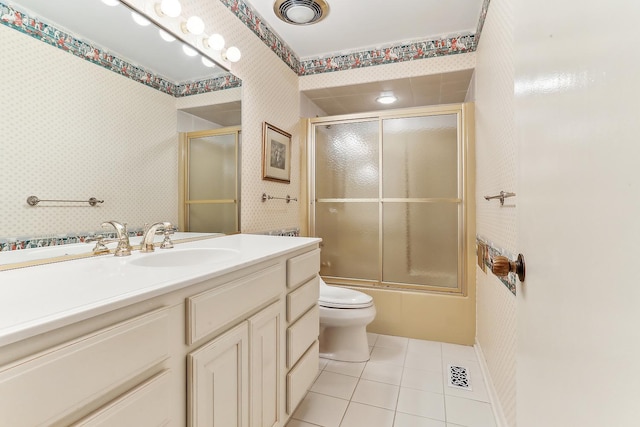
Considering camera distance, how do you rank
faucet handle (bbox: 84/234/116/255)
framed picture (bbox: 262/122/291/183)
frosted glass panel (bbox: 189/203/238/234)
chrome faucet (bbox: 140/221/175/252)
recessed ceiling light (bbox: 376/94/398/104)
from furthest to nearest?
recessed ceiling light (bbox: 376/94/398/104) → framed picture (bbox: 262/122/291/183) → frosted glass panel (bbox: 189/203/238/234) → chrome faucet (bbox: 140/221/175/252) → faucet handle (bbox: 84/234/116/255)

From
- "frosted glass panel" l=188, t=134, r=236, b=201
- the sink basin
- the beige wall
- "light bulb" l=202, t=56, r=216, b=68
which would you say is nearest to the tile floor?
the beige wall

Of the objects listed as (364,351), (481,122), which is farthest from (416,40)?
(364,351)

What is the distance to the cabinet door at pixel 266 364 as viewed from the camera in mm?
1076

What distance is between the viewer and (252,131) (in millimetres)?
2049

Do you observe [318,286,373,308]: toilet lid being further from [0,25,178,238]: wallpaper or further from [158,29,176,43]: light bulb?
[158,29,176,43]: light bulb

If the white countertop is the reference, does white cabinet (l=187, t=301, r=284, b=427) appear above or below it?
below

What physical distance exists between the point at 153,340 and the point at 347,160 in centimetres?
228

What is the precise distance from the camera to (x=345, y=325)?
2.05 metres

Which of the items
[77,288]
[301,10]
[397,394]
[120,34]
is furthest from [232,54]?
[397,394]

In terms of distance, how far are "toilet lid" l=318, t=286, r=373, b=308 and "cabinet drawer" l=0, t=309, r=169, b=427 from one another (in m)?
1.44

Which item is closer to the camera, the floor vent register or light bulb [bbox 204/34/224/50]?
light bulb [bbox 204/34/224/50]

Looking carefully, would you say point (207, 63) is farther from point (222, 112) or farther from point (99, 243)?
point (99, 243)

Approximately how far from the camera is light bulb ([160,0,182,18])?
4.58ft

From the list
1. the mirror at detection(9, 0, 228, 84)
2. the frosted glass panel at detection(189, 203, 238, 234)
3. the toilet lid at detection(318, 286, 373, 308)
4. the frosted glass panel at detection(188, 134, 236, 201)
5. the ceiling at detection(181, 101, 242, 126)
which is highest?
the mirror at detection(9, 0, 228, 84)
